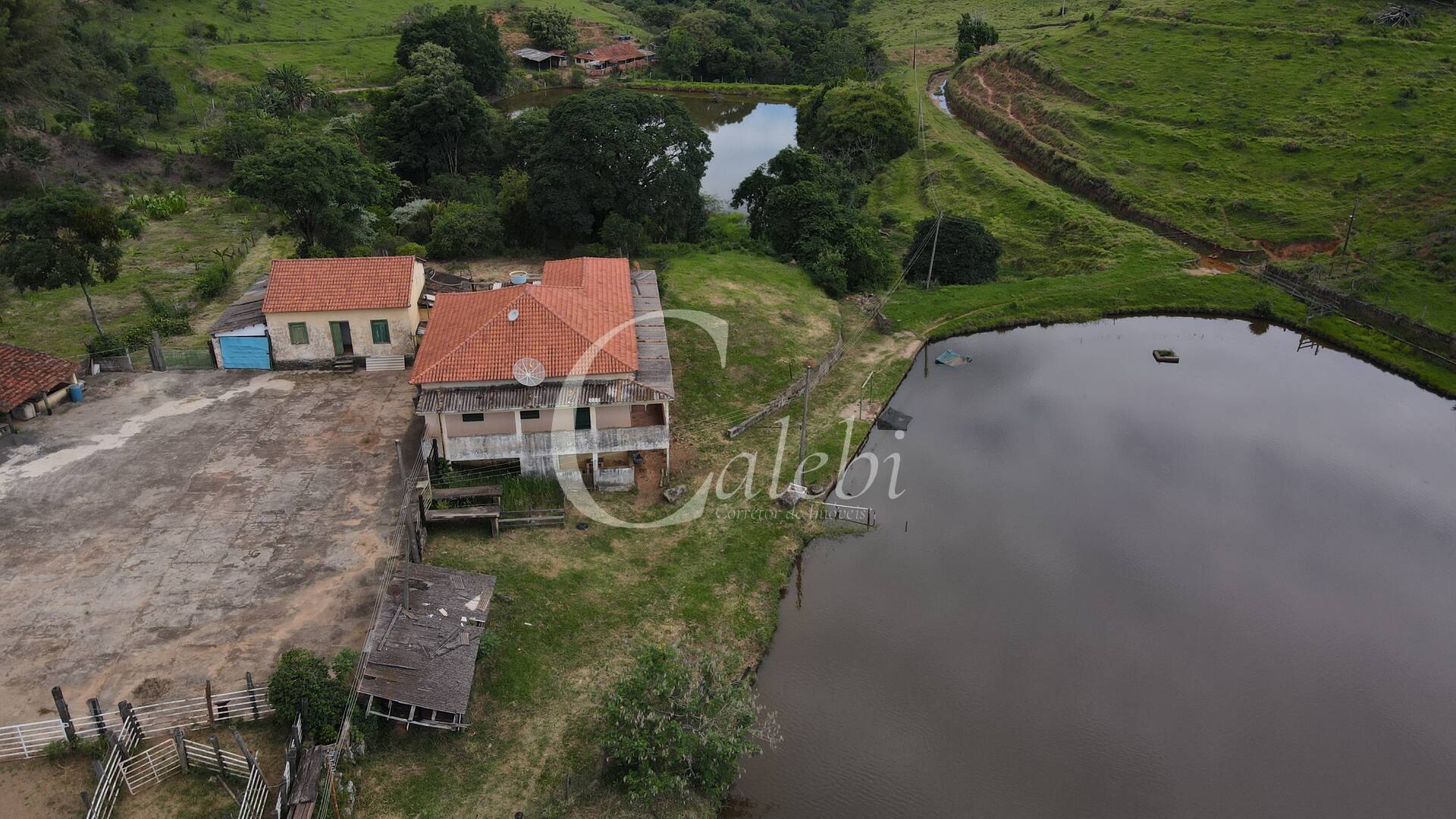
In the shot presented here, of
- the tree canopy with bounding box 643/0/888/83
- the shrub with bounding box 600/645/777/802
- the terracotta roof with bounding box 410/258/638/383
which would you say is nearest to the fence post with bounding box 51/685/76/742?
the shrub with bounding box 600/645/777/802

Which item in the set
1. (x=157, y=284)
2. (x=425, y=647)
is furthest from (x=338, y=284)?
(x=425, y=647)

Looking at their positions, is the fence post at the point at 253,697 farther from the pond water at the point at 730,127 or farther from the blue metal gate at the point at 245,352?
the pond water at the point at 730,127

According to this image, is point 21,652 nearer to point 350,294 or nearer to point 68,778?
point 68,778

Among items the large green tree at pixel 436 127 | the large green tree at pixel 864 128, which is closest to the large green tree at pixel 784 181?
the large green tree at pixel 864 128

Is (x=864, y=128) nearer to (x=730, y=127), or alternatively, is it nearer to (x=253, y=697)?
(x=730, y=127)

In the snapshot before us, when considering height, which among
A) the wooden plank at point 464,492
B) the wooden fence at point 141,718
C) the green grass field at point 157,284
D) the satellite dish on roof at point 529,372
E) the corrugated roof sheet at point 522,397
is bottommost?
the wooden fence at point 141,718
